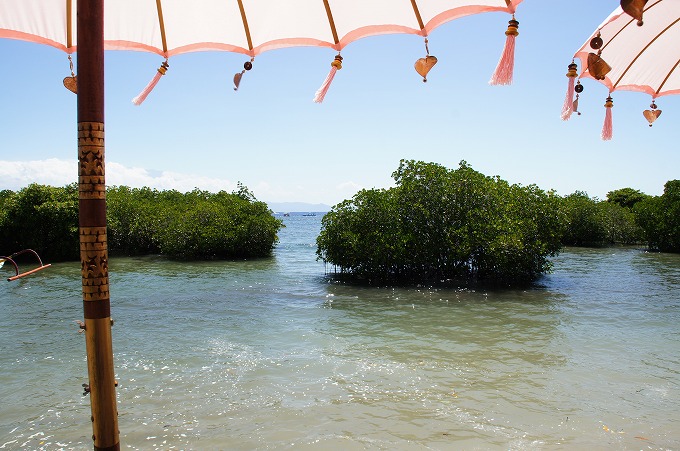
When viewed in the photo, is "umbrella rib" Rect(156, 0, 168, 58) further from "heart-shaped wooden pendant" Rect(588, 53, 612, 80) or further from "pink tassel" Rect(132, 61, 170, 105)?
"heart-shaped wooden pendant" Rect(588, 53, 612, 80)

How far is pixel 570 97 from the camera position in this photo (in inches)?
183

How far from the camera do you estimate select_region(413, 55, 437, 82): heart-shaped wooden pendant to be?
4.05m

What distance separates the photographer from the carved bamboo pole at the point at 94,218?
7.84 ft

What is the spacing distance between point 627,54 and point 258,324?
9069mm

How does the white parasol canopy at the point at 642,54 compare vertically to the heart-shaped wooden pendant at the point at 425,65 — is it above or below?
above

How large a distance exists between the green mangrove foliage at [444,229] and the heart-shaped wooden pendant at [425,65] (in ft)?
39.8

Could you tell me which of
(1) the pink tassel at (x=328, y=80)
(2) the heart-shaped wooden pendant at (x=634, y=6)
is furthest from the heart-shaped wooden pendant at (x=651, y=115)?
(1) the pink tassel at (x=328, y=80)

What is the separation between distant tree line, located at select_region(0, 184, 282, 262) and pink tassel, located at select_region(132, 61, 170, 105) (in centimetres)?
2029

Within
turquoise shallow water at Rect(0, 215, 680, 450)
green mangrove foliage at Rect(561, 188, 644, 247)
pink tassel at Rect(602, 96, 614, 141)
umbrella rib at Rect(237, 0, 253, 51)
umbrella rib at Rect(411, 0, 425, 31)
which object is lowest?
turquoise shallow water at Rect(0, 215, 680, 450)

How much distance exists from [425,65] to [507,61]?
0.64m

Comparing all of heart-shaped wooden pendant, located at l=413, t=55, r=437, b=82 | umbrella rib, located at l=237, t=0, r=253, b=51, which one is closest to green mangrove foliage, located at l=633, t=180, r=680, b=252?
heart-shaped wooden pendant, located at l=413, t=55, r=437, b=82

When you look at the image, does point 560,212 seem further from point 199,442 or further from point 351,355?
point 199,442

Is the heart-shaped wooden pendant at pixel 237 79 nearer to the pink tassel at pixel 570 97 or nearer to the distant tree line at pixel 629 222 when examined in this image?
the pink tassel at pixel 570 97

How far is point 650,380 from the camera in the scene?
297 inches
